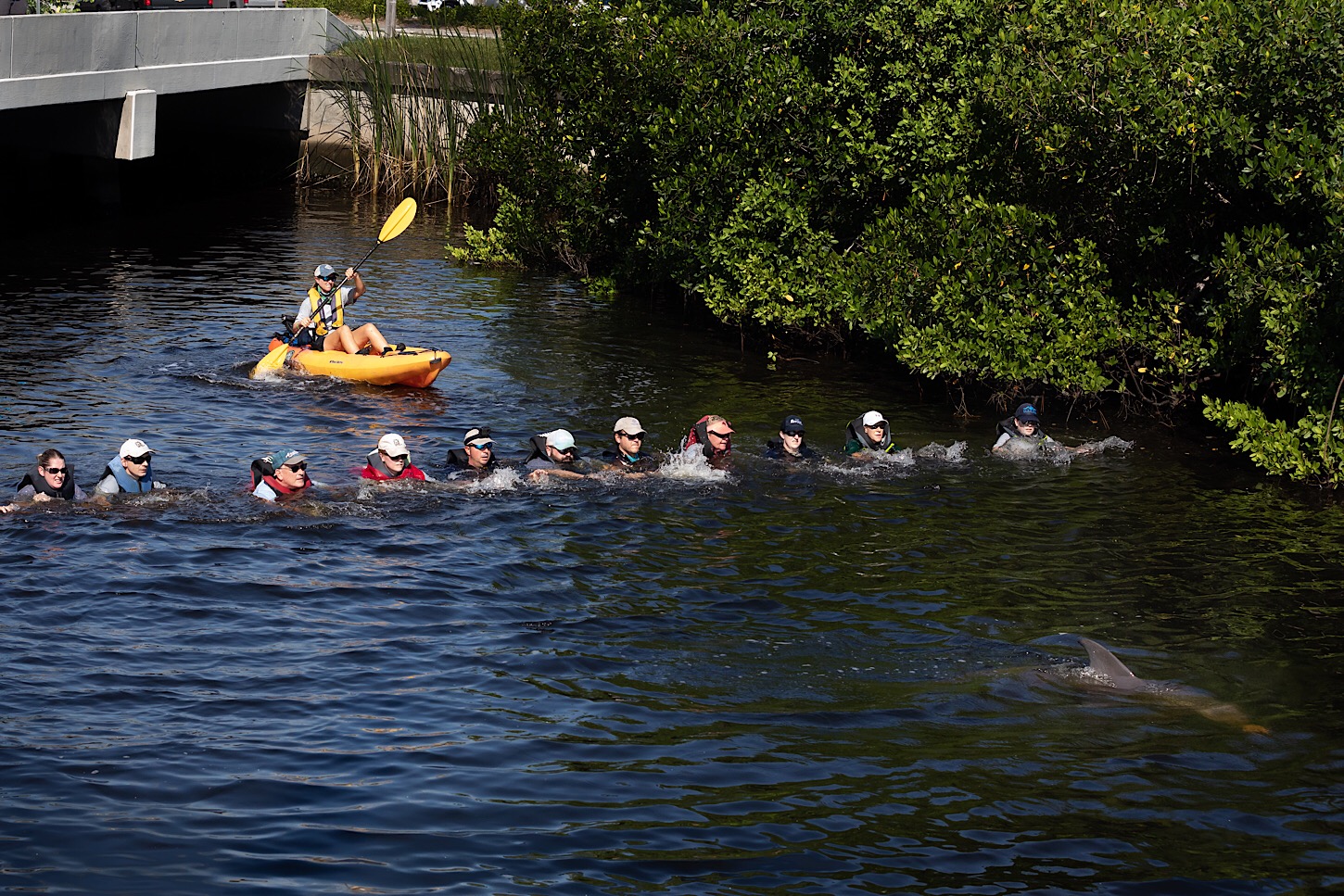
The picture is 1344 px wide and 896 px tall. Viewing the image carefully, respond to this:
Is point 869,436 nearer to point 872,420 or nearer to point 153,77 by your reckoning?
point 872,420

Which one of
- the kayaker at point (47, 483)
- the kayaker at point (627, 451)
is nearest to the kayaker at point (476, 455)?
the kayaker at point (627, 451)

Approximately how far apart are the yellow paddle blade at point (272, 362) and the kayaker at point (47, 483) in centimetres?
597

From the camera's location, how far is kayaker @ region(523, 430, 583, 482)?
1655 cm

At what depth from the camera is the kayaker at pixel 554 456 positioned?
16547 mm

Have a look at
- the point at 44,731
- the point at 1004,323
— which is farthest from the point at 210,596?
the point at 1004,323

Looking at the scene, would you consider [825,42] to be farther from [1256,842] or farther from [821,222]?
[1256,842]

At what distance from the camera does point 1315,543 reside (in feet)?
50.8

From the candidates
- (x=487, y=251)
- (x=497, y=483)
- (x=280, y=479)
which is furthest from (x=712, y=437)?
(x=487, y=251)

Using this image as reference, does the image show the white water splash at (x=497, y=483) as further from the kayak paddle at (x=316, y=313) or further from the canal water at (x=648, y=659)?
the kayak paddle at (x=316, y=313)

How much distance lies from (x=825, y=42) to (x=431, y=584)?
1226 cm

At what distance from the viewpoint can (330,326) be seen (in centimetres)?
2191

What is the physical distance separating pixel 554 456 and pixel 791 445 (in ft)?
9.25

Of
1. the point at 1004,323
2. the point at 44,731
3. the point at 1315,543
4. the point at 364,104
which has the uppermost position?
the point at 364,104

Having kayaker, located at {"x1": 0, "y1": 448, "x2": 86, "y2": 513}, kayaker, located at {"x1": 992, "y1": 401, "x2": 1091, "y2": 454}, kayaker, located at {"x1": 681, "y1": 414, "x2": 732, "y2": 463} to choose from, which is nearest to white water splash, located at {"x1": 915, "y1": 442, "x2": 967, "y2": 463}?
kayaker, located at {"x1": 992, "y1": 401, "x2": 1091, "y2": 454}
